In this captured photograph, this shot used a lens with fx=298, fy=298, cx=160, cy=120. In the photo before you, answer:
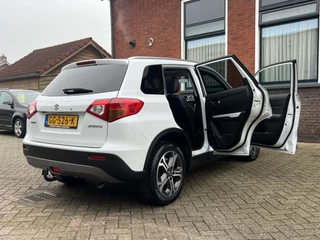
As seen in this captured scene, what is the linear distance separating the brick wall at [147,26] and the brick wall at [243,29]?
2.03m

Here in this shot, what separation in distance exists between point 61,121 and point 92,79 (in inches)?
23.3

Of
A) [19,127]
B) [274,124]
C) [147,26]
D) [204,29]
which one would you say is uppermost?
[147,26]

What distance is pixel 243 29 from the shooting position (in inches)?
346

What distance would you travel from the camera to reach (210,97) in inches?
166

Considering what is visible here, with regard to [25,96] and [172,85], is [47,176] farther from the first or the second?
[25,96]

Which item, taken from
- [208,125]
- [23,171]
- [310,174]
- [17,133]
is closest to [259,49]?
[310,174]

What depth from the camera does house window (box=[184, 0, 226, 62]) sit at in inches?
372

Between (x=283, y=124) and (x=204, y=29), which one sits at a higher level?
(x=204, y=29)

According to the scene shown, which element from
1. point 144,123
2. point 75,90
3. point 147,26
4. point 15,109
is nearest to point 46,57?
point 147,26

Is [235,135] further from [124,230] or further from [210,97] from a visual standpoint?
[124,230]

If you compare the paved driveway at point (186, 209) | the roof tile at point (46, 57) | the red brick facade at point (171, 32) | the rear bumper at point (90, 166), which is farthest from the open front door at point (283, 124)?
the roof tile at point (46, 57)

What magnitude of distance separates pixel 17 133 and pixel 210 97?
755 centimetres

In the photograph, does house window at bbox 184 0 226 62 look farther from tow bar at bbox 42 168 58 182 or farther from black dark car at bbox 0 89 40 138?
tow bar at bbox 42 168 58 182

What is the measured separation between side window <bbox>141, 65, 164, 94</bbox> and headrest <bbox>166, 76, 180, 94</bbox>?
20 cm
